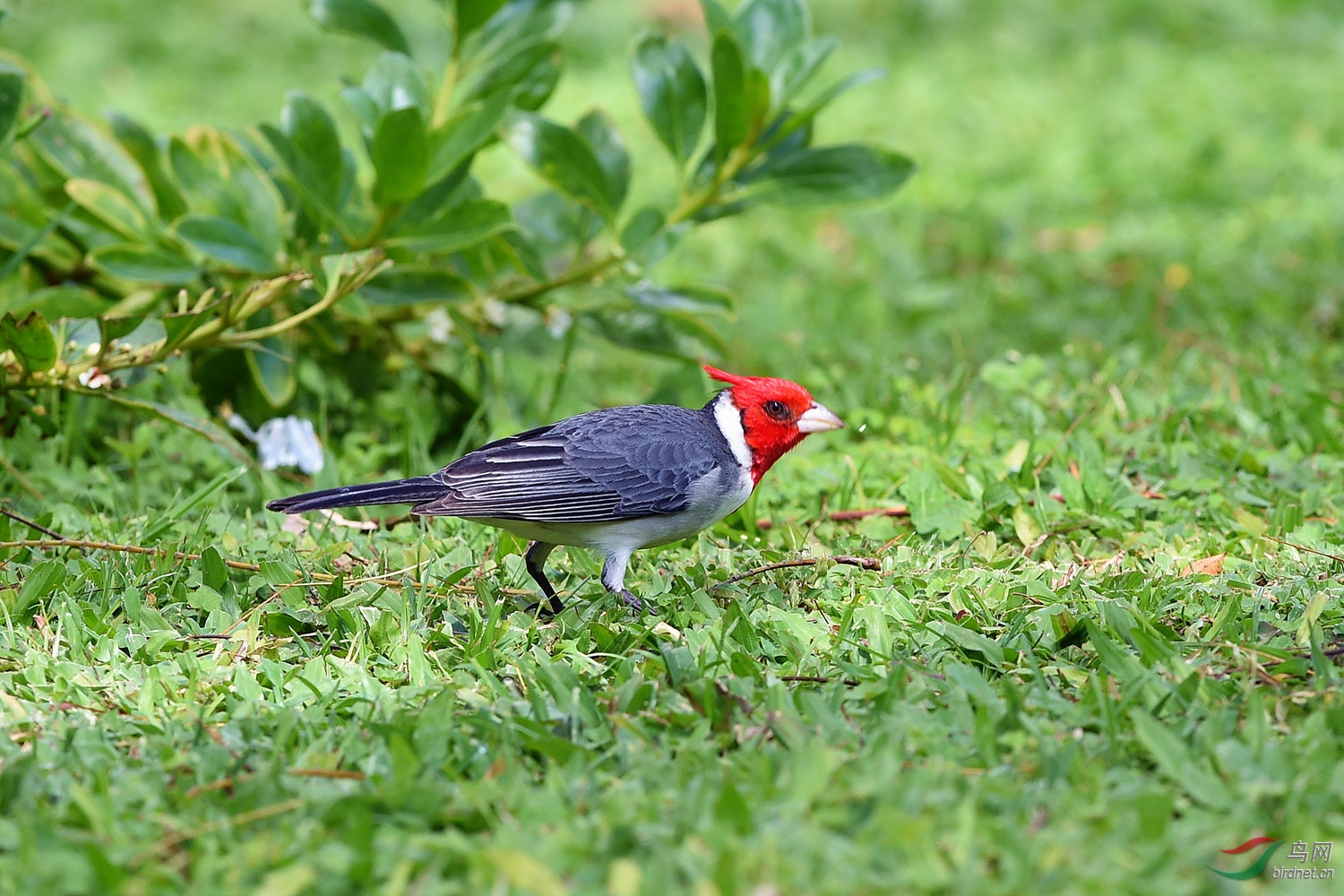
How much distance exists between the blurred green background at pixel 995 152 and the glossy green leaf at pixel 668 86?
48.6 inches

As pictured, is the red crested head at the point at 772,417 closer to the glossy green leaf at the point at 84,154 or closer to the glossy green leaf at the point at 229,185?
the glossy green leaf at the point at 229,185

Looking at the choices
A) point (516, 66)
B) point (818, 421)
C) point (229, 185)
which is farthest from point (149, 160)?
point (818, 421)

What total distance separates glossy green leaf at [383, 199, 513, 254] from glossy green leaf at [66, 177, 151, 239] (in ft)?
2.95

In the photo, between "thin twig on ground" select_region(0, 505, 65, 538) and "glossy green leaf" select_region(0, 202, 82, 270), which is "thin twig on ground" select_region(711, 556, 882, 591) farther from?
"glossy green leaf" select_region(0, 202, 82, 270)

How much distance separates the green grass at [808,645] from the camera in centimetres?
239

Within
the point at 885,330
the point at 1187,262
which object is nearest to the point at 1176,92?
the point at 1187,262

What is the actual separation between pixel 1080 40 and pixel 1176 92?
5.87 feet

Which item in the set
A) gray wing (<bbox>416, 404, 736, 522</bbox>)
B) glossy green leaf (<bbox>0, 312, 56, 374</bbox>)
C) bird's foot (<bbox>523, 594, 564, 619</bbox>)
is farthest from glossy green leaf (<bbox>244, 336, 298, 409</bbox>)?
bird's foot (<bbox>523, 594, 564, 619</bbox>)

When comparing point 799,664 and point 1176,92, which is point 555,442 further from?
point 1176,92

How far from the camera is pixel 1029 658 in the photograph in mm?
3133

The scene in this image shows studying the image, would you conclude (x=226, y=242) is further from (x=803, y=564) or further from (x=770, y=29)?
(x=803, y=564)

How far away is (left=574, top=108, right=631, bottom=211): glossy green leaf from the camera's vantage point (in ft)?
16.3

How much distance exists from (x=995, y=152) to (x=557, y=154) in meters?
4.68

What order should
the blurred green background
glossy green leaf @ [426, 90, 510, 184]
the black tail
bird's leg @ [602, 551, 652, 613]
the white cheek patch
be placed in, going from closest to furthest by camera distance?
1. the black tail
2. bird's leg @ [602, 551, 652, 613]
3. the white cheek patch
4. glossy green leaf @ [426, 90, 510, 184]
5. the blurred green background
